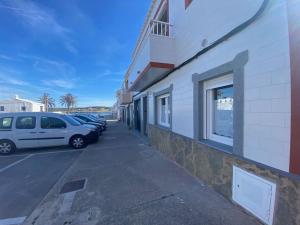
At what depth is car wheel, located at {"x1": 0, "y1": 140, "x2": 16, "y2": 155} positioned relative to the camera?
7258mm

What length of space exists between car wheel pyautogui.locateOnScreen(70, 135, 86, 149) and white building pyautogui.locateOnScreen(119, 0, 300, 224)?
5233mm

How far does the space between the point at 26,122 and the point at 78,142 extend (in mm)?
2387

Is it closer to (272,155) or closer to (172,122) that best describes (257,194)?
(272,155)

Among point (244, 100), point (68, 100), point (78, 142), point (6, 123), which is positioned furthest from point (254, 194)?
point (68, 100)

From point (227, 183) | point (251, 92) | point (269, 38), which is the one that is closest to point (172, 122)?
point (227, 183)

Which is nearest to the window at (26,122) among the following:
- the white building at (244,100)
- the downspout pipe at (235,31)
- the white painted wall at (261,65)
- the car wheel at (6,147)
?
the car wheel at (6,147)

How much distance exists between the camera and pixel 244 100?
8.75 ft

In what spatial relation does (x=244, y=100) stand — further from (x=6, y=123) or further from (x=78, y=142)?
(x=6, y=123)

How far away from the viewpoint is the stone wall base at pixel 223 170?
2.03 metres

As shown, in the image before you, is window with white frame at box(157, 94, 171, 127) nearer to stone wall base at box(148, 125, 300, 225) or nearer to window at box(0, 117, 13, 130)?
stone wall base at box(148, 125, 300, 225)

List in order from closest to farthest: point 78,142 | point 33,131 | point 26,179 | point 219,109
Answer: point 219,109, point 26,179, point 33,131, point 78,142

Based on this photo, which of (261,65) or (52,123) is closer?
(261,65)

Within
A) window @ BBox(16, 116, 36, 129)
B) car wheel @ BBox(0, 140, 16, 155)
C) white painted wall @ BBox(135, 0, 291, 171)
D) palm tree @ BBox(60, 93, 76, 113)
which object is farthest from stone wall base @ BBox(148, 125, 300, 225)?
palm tree @ BBox(60, 93, 76, 113)

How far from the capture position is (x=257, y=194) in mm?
2494
